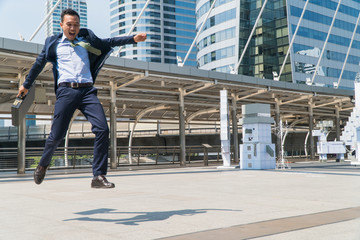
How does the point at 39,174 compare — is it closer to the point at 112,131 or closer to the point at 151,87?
the point at 112,131

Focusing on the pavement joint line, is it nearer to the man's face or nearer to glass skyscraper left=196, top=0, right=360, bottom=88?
the man's face

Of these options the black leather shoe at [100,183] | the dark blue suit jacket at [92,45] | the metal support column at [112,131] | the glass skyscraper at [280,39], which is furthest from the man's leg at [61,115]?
the glass skyscraper at [280,39]

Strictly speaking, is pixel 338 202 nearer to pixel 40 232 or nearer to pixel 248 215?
pixel 248 215

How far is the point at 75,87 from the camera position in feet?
14.4

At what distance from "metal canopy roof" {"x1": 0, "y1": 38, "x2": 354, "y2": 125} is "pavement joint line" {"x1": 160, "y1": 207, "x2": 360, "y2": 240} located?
11637 mm

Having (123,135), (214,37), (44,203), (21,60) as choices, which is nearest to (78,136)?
(123,135)

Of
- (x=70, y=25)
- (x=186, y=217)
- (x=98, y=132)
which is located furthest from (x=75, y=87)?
(x=186, y=217)

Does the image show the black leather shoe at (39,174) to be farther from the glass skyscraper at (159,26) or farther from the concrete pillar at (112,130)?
the glass skyscraper at (159,26)

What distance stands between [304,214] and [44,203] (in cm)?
360

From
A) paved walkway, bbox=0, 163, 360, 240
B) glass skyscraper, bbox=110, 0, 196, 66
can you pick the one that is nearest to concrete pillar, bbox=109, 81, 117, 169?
paved walkway, bbox=0, 163, 360, 240

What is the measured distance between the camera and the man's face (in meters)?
4.42

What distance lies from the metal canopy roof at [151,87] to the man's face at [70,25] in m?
9.66

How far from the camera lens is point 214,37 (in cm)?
7019

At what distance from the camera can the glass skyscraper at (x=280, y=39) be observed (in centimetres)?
6319
